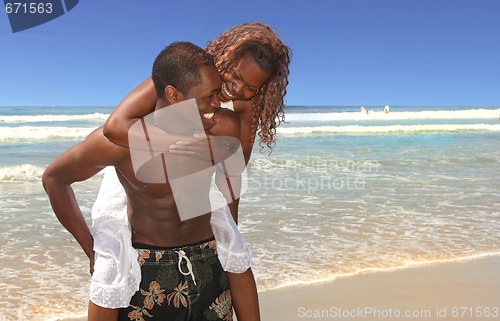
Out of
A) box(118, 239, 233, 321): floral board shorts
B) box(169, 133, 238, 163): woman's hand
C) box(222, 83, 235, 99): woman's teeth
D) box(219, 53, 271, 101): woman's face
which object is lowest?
box(118, 239, 233, 321): floral board shorts

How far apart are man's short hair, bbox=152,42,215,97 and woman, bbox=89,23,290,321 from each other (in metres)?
0.20

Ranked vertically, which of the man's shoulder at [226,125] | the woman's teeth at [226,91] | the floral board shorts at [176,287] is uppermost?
the woman's teeth at [226,91]

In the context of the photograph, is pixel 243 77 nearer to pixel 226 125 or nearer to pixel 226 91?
pixel 226 91

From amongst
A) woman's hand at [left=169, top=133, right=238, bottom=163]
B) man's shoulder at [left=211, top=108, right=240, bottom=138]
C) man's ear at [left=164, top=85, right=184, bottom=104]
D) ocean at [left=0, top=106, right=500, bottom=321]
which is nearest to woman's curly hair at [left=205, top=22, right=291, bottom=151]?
man's shoulder at [left=211, top=108, right=240, bottom=138]

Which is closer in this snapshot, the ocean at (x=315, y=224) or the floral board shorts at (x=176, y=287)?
the floral board shorts at (x=176, y=287)

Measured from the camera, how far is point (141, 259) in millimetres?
2014

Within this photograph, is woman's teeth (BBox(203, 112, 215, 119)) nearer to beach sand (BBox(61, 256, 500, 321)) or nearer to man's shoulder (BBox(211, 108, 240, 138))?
man's shoulder (BBox(211, 108, 240, 138))

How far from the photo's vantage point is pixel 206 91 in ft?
5.89

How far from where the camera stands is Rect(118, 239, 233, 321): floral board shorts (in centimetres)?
199

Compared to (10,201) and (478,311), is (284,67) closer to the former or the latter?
(478,311)

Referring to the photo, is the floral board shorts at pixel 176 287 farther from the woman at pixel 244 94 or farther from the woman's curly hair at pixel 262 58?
the woman's curly hair at pixel 262 58

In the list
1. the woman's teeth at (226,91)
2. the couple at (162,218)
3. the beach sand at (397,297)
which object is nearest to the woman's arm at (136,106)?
the couple at (162,218)

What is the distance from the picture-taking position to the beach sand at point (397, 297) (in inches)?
153

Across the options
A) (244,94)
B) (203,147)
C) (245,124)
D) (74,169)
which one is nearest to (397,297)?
(245,124)
